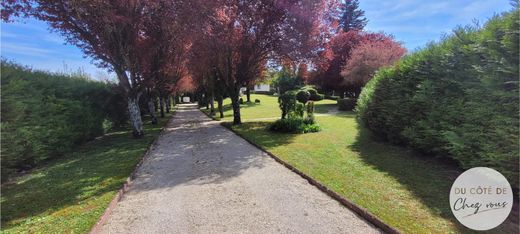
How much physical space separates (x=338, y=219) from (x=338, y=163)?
2.97 m

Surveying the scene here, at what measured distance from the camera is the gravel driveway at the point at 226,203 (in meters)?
3.91

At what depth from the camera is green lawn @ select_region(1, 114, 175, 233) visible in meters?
4.17

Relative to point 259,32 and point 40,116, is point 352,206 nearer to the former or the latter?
point 40,116

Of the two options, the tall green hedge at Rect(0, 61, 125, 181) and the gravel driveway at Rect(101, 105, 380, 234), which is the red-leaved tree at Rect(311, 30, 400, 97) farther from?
the gravel driveway at Rect(101, 105, 380, 234)

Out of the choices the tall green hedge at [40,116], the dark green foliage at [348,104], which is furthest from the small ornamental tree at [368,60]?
the tall green hedge at [40,116]

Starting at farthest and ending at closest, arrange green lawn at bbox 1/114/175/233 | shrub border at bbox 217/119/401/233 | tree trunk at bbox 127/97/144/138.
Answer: tree trunk at bbox 127/97/144/138, green lawn at bbox 1/114/175/233, shrub border at bbox 217/119/401/233

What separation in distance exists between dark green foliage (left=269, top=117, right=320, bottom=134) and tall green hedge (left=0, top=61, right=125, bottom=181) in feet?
25.4

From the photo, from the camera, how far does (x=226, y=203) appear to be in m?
4.74

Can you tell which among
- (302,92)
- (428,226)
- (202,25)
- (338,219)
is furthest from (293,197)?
(302,92)

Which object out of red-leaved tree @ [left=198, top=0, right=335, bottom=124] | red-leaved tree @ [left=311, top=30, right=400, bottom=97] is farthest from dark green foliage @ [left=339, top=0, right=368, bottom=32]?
red-leaved tree @ [left=198, top=0, right=335, bottom=124]

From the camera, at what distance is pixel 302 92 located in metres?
33.2

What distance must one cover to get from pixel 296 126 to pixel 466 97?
731 cm

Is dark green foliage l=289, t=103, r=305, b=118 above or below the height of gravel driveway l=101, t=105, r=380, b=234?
above

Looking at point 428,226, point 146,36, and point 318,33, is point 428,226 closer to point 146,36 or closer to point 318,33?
point 318,33
